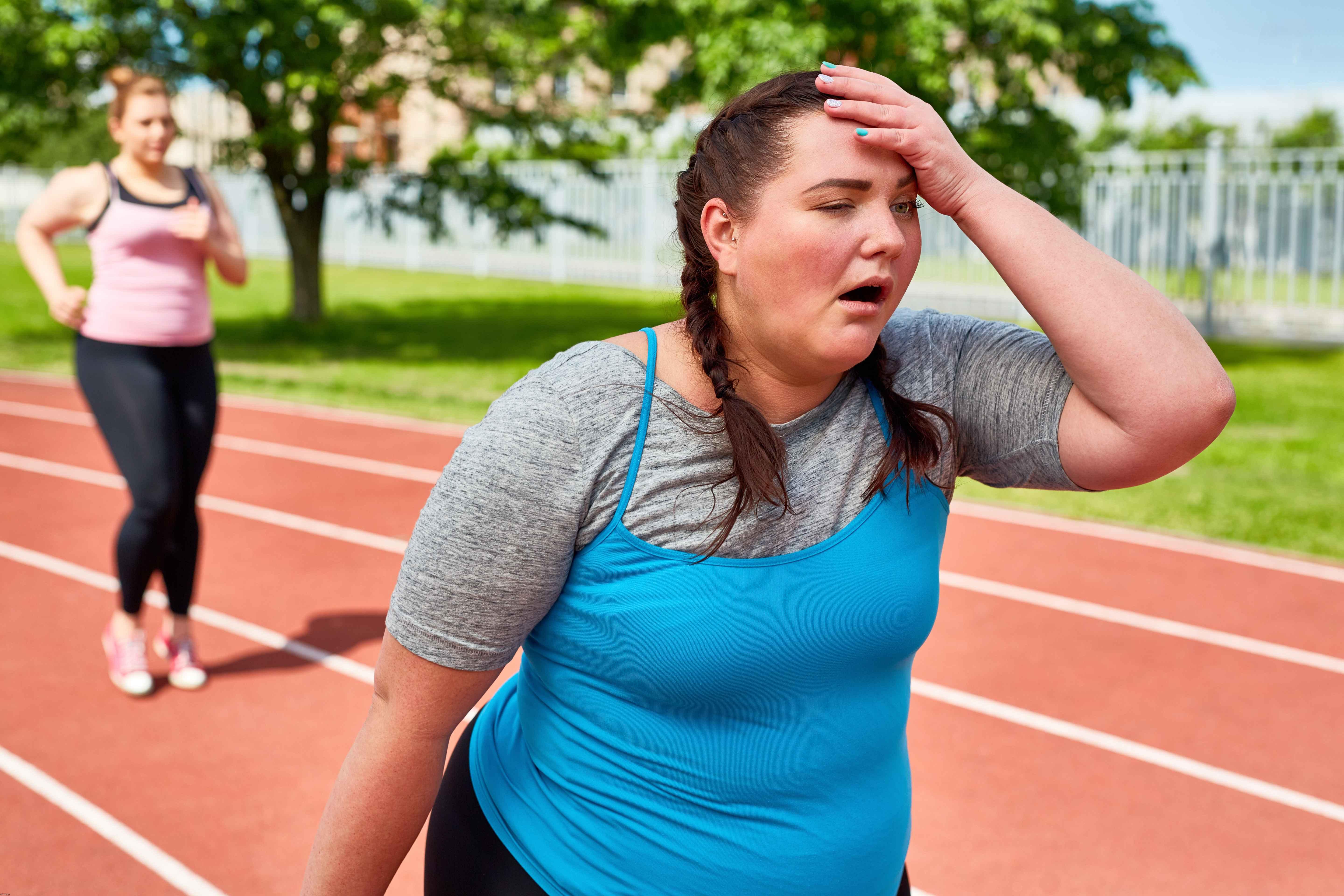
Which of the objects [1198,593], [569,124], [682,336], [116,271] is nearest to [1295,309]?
[569,124]

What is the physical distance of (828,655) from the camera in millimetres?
1470

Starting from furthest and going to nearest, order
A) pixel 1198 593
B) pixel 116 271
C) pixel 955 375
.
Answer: pixel 1198 593
pixel 116 271
pixel 955 375

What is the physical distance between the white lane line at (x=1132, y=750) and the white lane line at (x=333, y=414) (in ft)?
18.4

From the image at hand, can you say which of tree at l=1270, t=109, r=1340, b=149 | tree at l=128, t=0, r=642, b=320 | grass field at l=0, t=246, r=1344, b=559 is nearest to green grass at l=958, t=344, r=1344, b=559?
grass field at l=0, t=246, r=1344, b=559

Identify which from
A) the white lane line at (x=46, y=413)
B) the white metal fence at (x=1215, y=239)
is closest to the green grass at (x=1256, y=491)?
the white metal fence at (x=1215, y=239)

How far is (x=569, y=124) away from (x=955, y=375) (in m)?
15.2

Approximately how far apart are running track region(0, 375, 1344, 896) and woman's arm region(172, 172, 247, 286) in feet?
5.23

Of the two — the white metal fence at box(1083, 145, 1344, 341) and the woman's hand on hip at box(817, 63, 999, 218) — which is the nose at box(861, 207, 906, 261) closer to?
the woman's hand on hip at box(817, 63, 999, 218)

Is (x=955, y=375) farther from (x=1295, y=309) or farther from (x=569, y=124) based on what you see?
(x=1295, y=309)

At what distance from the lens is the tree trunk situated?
1666 cm

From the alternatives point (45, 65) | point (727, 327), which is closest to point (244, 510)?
point (727, 327)

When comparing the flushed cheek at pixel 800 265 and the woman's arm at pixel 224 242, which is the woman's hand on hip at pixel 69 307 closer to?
the woman's arm at pixel 224 242

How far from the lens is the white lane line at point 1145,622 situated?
17.2ft

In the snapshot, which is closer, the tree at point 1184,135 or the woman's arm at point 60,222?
the woman's arm at point 60,222
